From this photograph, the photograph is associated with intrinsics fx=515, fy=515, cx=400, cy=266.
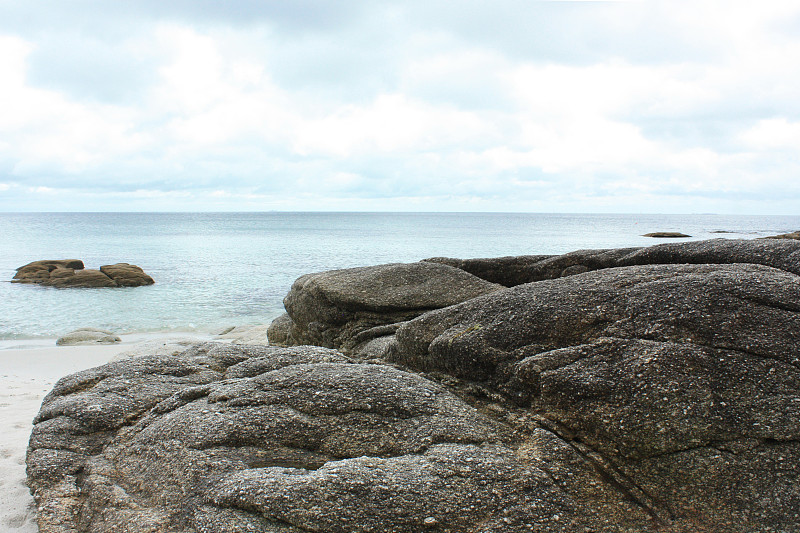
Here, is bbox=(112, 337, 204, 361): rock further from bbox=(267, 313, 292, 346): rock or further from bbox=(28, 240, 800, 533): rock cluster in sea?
bbox=(28, 240, 800, 533): rock cluster in sea

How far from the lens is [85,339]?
1861cm

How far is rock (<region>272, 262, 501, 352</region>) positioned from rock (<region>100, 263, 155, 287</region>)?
87.2 ft

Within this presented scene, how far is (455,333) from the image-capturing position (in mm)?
6918

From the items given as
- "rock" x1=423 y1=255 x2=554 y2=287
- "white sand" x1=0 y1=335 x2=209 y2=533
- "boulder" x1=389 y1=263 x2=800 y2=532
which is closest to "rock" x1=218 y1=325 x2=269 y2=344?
"white sand" x1=0 y1=335 x2=209 y2=533

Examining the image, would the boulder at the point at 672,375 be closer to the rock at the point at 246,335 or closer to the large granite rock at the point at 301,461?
the large granite rock at the point at 301,461

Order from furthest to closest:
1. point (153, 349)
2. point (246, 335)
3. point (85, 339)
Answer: point (246, 335)
point (85, 339)
point (153, 349)

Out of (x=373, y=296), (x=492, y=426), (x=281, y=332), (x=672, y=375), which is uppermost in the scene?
(x=672, y=375)

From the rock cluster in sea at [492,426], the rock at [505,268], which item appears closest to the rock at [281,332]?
the rock at [505,268]

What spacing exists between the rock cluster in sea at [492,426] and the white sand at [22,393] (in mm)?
637

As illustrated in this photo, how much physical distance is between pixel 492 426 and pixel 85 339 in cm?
1797

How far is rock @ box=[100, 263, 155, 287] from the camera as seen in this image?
3444 cm

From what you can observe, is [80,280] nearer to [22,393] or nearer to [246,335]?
[246,335]

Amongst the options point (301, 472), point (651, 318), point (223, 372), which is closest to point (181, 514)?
point (301, 472)

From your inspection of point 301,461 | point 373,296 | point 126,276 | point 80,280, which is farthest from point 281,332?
point 80,280
